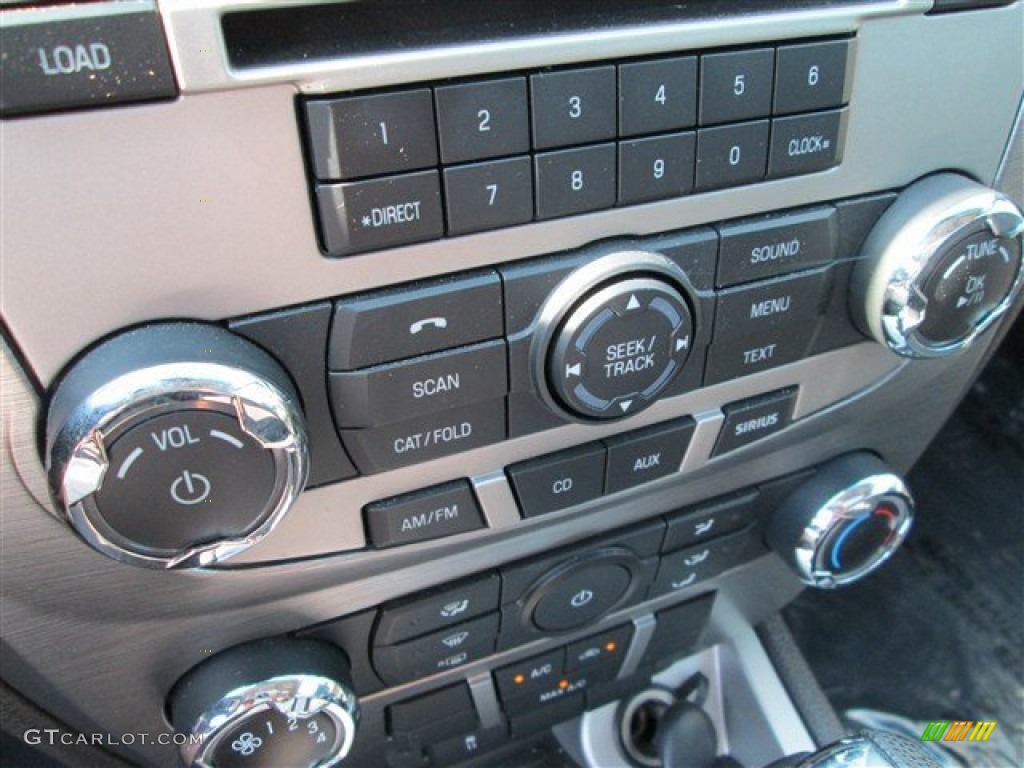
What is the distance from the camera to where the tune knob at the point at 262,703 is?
475 mm

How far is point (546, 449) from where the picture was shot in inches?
19.1

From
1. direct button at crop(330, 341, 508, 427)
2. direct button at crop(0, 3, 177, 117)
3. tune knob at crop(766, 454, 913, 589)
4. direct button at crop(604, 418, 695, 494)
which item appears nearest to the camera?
direct button at crop(0, 3, 177, 117)

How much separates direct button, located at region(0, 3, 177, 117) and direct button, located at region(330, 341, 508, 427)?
0.15 m

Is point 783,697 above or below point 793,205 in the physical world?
below

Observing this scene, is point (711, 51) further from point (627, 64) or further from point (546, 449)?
Answer: point (546, 449)

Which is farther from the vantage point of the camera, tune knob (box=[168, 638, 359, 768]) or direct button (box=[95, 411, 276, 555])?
tune knob (box=[168, 638, 359, 768])

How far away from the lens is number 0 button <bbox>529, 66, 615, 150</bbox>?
370mm

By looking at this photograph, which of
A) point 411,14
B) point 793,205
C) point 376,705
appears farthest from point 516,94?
point 376,705

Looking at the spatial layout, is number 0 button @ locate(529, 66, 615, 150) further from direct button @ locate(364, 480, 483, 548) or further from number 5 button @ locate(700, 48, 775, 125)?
direct button @ locate(364, 480, 483, 548)

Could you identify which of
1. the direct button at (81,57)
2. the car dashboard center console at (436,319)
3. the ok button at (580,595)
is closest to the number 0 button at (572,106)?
the car dashboard center console at (436,319)

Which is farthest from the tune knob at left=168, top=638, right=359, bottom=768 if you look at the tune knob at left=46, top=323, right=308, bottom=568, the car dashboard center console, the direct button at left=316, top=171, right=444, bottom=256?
the direct button at left=316, top=171, right=444, bottom=256

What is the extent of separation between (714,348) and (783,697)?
373mm
